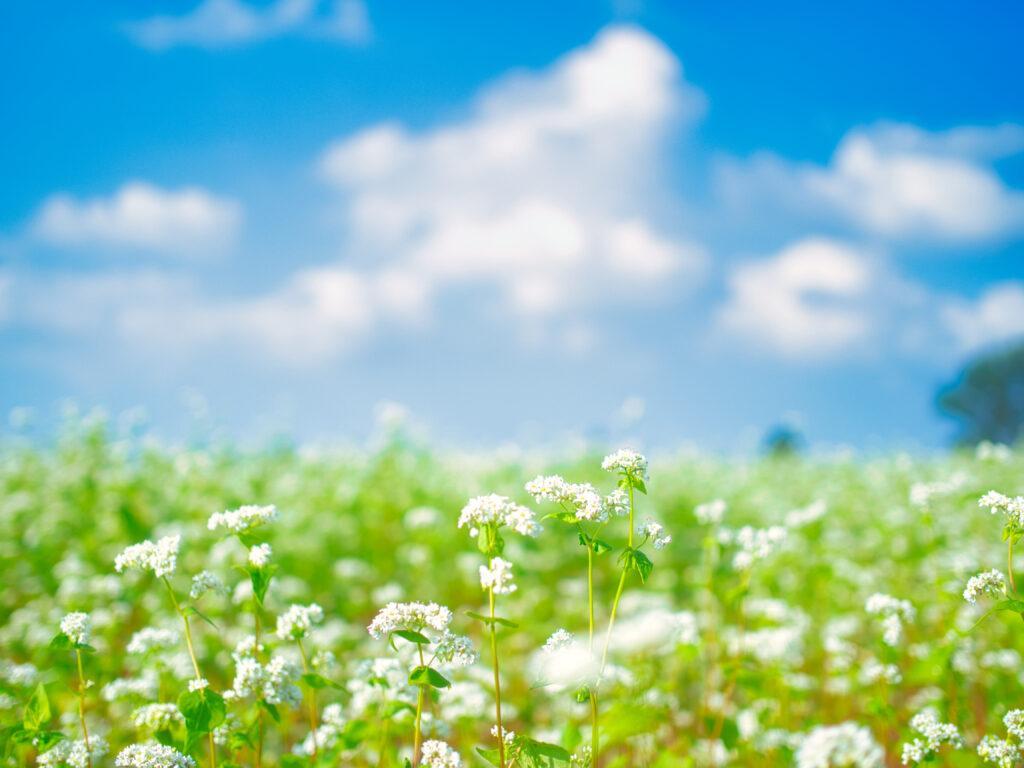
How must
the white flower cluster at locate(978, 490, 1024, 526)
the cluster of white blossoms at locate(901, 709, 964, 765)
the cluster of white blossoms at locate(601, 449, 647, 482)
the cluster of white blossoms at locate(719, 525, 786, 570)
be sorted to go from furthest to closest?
the cluster of white blossoms at locate(719, 525, 786, 570) < the cluster of white blossoms at locate(901, 709, 964, 765) < the white flower cluster at locate(978, 490, 1024, 526) < the cluster of white blossoms at locate(601, 449, 647, 482)

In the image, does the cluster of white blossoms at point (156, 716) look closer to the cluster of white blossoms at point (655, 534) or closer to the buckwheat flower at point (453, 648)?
the buckwheat flower at point (453, 648)

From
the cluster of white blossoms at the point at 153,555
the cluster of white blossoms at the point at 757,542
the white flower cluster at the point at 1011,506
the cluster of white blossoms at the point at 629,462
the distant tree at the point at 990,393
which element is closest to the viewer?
the cluster of white blossoms at the point at 629,462

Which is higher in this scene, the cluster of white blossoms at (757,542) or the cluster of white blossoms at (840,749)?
the cluster of white blossoms at (757,542)

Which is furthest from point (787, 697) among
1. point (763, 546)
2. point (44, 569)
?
point (44, 569)

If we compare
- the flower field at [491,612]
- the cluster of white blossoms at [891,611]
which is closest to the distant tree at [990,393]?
the flower field at [491,612]

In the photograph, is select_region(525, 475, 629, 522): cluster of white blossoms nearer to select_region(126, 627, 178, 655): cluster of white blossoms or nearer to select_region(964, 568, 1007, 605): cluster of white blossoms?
select_region(964, 568, 1007, 605): cluster of white blossoms

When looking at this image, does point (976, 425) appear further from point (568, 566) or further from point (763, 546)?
point (763, 546)

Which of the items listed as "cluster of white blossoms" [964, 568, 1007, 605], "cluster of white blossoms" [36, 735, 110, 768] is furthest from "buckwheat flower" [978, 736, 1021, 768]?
"cluster of white blossoms" [36, 735, 110, 768]
